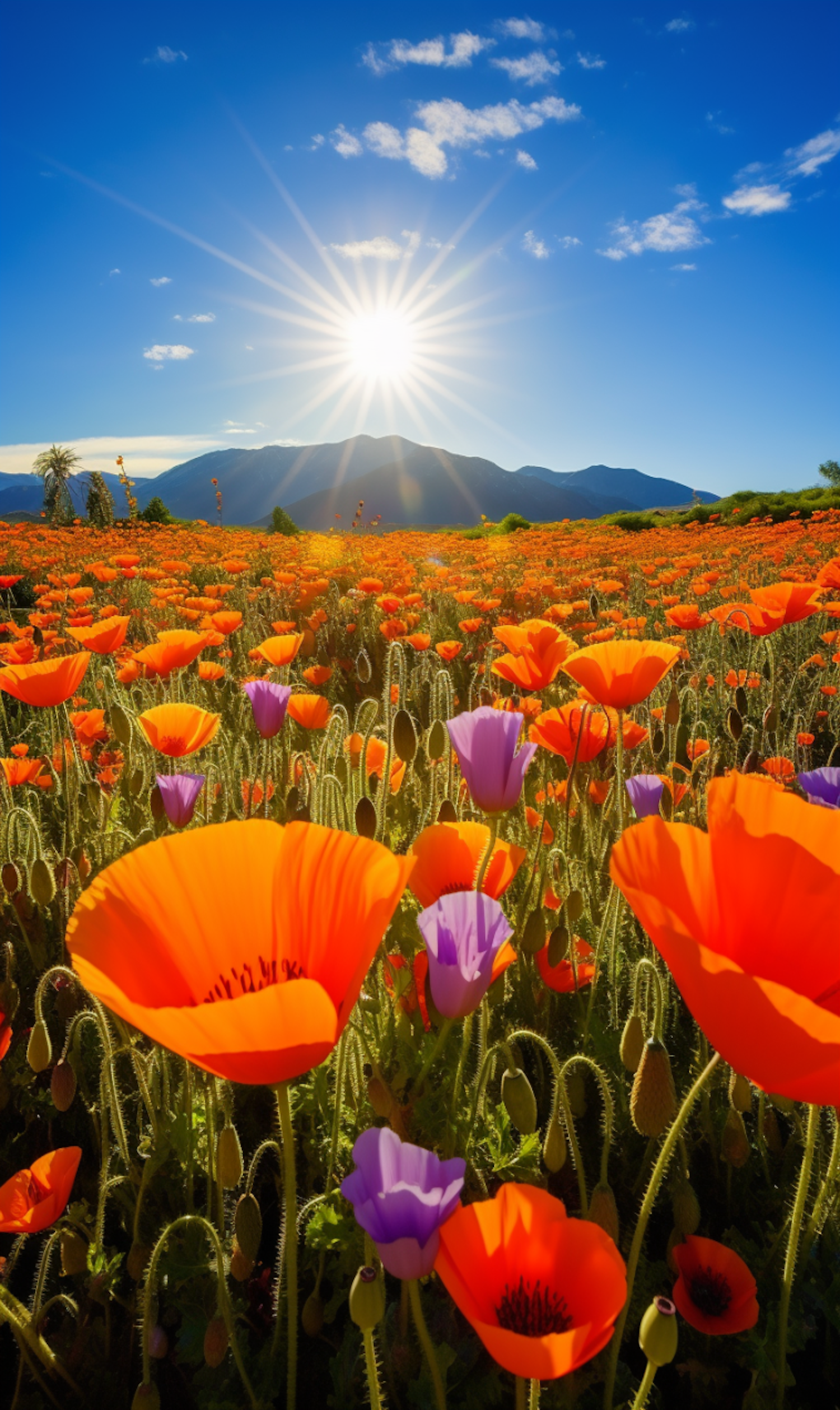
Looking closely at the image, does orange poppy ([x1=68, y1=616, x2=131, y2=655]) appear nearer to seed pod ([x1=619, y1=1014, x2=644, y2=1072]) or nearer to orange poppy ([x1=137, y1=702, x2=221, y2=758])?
orange poppy ([x1=137, y1=702, x2=221, y2=758])

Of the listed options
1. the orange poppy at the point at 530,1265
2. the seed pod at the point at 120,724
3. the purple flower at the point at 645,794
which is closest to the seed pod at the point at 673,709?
the purple flower at the point at 645,794

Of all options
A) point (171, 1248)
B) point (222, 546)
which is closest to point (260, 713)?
point (171, 1248)

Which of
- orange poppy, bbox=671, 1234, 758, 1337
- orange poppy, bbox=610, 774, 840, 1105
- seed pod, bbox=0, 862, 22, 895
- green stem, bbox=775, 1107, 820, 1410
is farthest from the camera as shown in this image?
seed pod, bbox=0, 862, 22, 895

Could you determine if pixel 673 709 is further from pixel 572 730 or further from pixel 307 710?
pixel 307 710

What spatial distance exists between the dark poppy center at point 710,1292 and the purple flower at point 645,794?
0.92 metres

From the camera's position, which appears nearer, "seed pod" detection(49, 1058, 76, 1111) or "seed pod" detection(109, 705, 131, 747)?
"seed pod" detection(49, 1058, 76, 1111)

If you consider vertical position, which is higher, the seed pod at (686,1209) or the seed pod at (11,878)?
the seed pod at (11,878)

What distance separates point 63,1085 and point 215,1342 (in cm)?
50

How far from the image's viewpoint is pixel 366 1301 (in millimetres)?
677

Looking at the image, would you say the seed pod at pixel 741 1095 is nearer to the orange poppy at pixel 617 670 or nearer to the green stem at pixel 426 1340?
the green stem at pixel 426 1340

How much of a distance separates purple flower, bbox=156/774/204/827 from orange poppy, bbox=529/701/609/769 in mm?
938

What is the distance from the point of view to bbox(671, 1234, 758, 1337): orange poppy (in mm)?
948

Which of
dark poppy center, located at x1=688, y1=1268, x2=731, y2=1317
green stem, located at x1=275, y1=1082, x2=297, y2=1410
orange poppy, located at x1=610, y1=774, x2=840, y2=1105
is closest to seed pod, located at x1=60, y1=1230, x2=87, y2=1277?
green stem, located at x1=275, y1=1082, x2=297, y2=1410

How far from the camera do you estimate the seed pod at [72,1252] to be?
111 cm
